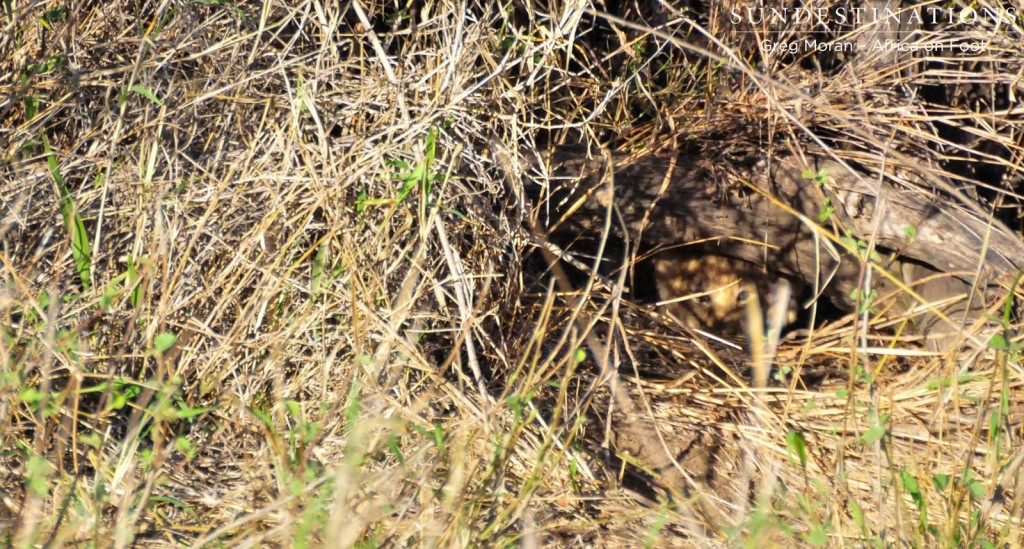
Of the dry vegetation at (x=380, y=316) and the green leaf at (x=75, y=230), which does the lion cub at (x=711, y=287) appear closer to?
the dry vegetation at (x=380, y=316)

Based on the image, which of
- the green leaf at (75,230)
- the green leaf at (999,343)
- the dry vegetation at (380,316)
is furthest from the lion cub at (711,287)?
the green leaf at (75,230)

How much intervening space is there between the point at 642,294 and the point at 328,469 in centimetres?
170

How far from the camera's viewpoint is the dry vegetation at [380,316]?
76.9 inches

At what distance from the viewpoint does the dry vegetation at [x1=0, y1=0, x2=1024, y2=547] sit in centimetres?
195

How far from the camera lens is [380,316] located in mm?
2242

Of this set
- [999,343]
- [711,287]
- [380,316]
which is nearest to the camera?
[999,343]

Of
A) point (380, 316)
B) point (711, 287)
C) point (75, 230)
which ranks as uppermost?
point (75, 230)

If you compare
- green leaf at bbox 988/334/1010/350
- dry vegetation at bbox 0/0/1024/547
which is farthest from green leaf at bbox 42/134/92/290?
green leaf at bbox 988/334/1010/350

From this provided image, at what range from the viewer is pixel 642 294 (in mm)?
3328

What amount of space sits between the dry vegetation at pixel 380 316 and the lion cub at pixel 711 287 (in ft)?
1.26

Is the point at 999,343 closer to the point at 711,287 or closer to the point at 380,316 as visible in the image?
the point at 380,316

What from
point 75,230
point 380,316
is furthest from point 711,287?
point 75,230

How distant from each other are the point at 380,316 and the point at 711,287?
1444 mm

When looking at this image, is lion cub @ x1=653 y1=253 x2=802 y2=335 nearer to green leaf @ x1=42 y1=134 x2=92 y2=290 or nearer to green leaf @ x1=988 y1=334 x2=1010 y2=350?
green leaf @ x1=988 y1=334 x2=1010 y2=350
